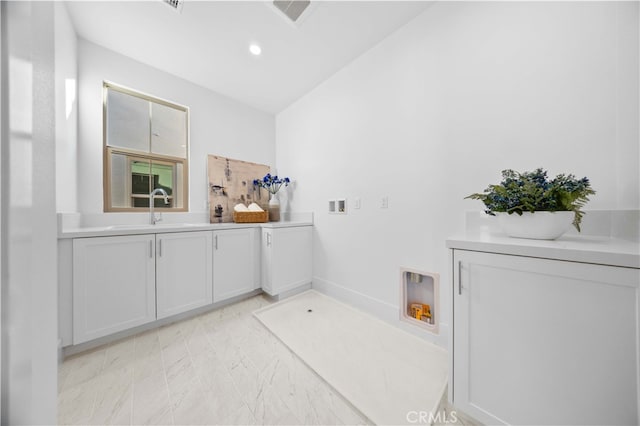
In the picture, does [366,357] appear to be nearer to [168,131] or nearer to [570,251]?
[570,251]

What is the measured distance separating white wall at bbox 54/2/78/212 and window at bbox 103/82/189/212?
0.79 ft

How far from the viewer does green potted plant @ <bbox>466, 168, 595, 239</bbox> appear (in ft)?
3.24

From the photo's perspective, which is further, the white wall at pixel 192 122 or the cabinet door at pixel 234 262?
the cabinet door at pixel 234 262

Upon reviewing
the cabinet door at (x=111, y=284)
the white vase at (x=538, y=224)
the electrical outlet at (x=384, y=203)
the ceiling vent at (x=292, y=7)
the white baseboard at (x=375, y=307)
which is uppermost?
the ceiling vent at (x=292, y=7)

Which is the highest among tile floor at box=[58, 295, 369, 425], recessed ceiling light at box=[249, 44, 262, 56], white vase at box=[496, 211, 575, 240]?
recessed ceiling light at box=[249, 44, 262, 56]

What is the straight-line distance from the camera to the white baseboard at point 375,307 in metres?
1.59

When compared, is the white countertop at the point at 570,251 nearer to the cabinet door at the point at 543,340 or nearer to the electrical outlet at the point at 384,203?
the cabinet door at the point at 543,340

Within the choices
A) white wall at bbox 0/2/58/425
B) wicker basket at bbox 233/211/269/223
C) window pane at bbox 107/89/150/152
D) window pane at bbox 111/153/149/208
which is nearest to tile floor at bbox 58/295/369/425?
white wall at bbox 0/2/58/425

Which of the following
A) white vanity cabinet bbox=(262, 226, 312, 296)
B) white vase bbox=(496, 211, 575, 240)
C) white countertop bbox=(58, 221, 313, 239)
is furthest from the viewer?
white vanity cabinet bbox=(262, 226, 312, 296)

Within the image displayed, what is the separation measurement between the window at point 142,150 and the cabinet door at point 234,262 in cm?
74

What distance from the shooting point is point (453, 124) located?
156cm

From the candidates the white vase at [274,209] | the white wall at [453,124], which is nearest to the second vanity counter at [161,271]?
the white vase at [274,209]

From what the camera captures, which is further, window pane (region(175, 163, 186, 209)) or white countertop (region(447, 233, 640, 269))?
window pane (region(175, 163, 186, 209))

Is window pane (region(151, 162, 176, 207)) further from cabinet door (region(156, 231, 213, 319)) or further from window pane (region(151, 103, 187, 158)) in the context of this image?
cabinet door (region(156, 231, 213, 319))
